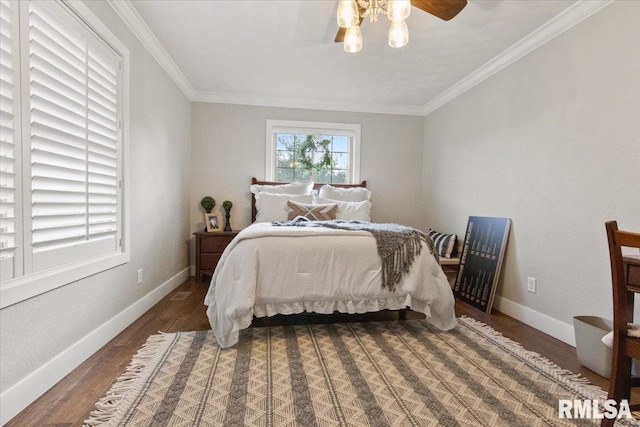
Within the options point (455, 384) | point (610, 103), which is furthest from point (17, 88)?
point (610, 103)

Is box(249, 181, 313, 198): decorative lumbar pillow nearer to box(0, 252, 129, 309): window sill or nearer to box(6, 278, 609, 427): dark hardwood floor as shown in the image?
box(6, 278, 609, 427): dark hardwood floor

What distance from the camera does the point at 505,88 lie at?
9.60 ft

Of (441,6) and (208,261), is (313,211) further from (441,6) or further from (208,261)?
(441,6)

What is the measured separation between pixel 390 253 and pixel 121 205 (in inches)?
79.7

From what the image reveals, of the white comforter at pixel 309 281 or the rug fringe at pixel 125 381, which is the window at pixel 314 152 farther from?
the rug fringe at pixel 125 381

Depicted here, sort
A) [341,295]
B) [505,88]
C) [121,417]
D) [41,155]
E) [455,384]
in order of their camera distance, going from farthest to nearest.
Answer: [505,88], [341,295], [455,384], [41,155], [121,417]

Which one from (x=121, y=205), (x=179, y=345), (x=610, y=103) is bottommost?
(x=179, y=345)

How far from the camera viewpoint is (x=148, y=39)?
2635 millimetres

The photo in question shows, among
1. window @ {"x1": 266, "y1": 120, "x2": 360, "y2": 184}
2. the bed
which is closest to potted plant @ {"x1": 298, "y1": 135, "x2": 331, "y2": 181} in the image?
window @ {"x1": 266, "y1": 120, "x2": 360, "y2": 184}

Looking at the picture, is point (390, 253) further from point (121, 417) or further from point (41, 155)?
point (41, 155)

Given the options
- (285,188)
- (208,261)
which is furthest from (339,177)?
(208,261)

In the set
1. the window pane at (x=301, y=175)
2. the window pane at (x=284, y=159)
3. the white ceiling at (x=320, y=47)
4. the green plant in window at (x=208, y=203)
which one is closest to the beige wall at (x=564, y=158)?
the white ceiling at (x=320, y=47)

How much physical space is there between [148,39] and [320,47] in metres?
1.49

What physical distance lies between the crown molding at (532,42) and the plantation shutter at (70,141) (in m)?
3.24
